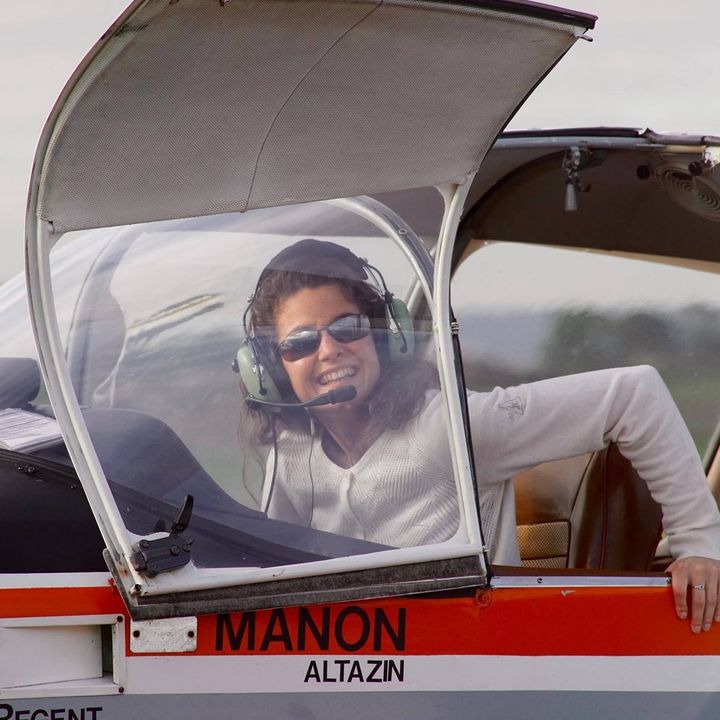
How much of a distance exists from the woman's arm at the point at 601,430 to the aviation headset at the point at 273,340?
0.28 m

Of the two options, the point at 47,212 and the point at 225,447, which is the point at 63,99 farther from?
the point at 225,447

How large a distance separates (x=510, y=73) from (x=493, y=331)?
7.58ft

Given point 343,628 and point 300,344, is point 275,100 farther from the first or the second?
point 343,628

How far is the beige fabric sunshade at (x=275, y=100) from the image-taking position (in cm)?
165

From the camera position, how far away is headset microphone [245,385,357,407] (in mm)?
2092

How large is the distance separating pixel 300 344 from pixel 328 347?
2.1 inches

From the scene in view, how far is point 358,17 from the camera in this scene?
169cm

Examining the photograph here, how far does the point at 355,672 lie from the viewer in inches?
79.4

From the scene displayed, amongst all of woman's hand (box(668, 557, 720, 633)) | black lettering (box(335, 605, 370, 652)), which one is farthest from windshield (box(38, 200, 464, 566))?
woman's hand (box(668, 557, 720, 633))

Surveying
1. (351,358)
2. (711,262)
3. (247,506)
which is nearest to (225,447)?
(247,506)

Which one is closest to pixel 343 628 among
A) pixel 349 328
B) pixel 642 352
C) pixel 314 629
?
pixel 314 629

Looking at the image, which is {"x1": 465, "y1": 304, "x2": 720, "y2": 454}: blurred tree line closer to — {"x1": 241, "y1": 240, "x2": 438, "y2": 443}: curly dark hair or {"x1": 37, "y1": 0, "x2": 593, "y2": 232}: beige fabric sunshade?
{"x1": 241, "y1": 240, "x2": 438, "y2": 443}: curly dark hair

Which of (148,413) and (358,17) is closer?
(358,17)

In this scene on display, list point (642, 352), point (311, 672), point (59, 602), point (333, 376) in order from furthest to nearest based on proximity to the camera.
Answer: point (642, 352), point (333, 376), point (311, 672), point (59, 602)
